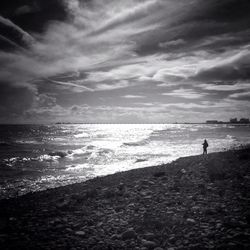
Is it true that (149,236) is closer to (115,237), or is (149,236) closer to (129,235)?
(129,235)

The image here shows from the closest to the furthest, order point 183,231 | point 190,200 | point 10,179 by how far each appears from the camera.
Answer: point 183,231 → point 190,200 → point 10,179

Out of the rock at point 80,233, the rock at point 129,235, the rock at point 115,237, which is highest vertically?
the rock at point 129,235

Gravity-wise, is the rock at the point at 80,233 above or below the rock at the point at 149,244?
below

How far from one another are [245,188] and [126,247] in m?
6.79

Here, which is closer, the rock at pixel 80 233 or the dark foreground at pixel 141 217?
the dark foreground at pixel 141 217

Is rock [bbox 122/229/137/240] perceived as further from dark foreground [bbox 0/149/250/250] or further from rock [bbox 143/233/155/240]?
rock [bbox 143/233/155/240]

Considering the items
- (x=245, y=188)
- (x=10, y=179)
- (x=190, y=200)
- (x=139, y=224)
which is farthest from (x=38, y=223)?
(x=10, y=179)

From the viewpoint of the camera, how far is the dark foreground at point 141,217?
21.7 feet

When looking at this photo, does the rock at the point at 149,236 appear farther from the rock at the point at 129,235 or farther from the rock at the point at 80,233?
the rock at the point at 80,233

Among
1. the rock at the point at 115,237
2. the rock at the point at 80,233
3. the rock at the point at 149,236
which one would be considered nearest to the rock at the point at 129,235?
the rock at the point at 115,237

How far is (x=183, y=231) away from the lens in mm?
6949

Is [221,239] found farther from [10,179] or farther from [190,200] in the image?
[10,179]

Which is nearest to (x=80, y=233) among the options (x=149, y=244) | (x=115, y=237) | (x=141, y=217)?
(x=115, y=237)

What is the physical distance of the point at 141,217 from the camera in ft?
27.5
